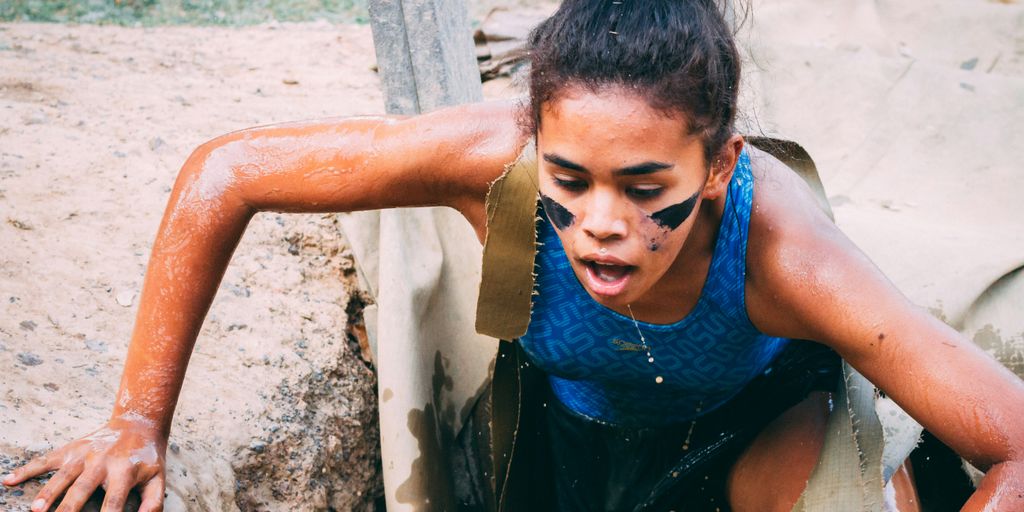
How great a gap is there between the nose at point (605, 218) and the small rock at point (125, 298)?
1.15 metres

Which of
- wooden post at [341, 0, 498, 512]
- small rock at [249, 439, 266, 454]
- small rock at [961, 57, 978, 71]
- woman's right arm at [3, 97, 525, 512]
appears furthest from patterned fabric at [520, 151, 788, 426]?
small rock at [961, 57, 978, 71]

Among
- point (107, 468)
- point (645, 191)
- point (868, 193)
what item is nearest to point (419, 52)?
point (645, 191)

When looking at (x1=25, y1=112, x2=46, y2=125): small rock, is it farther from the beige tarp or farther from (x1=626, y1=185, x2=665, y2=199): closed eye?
(x1=626, y1=185, x2=665, y2=199): closed eye

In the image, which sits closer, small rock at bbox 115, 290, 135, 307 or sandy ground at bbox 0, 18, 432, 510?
sandy ground at bbox 0, 18, 432, 510

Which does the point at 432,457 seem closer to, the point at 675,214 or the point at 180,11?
the point at 675,214

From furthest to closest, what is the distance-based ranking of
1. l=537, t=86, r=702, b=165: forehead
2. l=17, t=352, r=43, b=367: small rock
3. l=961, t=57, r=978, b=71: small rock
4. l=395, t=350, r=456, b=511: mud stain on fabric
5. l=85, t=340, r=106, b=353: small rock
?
1. l=961, t=57, r=978, b=71: small rock
2. l=395, t=350, r=456, b=511: mud stain on fabric
3. l=85, t=340, r=106, b=353: small rock
4. l=17, t=352, r=43, b=367: small rock
5. l=537, t=86, r=702, b=165: forehead

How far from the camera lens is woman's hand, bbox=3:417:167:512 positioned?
55.7 inches

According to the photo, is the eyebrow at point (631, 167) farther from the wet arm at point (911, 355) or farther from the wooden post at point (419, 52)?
the wooden post at point (419, 52)

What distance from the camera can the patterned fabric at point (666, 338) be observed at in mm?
1587

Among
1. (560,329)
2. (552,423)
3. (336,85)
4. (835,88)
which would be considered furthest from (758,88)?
(560,329)

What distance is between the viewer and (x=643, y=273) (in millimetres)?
1447

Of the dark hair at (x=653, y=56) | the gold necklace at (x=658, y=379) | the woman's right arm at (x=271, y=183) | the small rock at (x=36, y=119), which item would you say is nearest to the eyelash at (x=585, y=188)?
the dark hair at (x=653, y=56)

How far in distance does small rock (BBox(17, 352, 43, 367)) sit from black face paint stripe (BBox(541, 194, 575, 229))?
102 centimetres

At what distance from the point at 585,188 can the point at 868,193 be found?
7.15 ft
